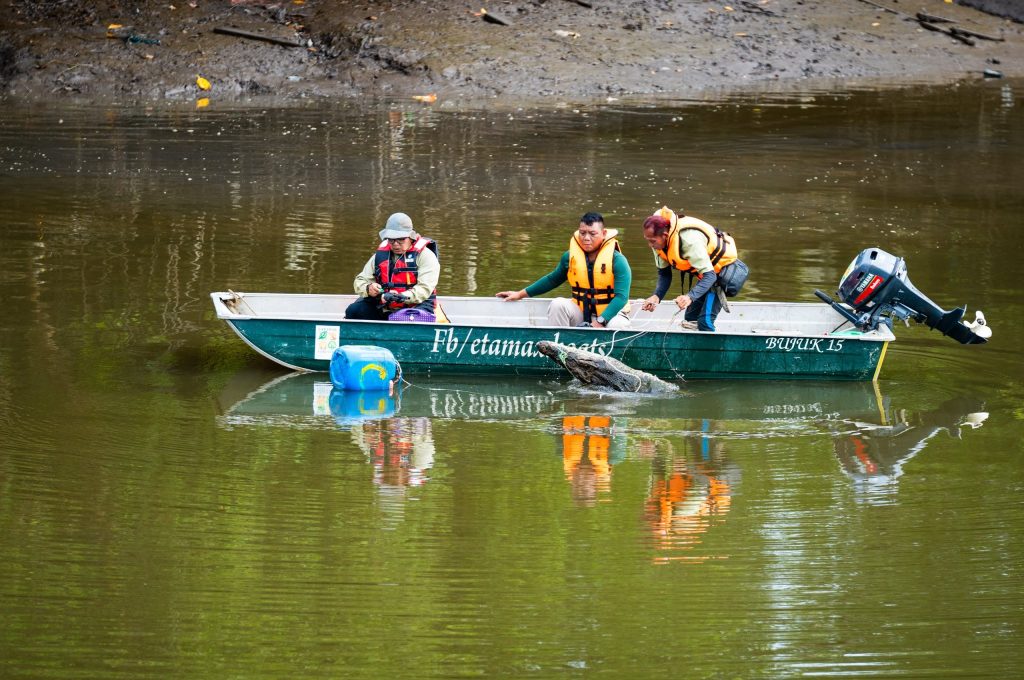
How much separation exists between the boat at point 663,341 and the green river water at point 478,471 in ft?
0.48

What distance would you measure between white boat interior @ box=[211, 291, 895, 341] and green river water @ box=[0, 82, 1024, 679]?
18.7 inches

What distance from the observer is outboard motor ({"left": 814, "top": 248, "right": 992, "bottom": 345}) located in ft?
33.5

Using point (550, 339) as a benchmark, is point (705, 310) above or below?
above

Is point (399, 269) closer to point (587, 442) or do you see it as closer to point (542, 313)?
point (542, 313)

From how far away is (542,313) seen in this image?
456 inches

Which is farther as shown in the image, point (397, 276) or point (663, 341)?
point (397, 276)

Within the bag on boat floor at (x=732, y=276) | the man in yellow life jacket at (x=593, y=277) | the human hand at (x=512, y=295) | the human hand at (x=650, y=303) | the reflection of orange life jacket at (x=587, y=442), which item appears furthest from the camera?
the human hand at (x=512, y=295)

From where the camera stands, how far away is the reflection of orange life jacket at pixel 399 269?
1051cm

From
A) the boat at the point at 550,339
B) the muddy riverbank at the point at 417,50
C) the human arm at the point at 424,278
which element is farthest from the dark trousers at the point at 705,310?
the muddy riverbank at the point at 417,50

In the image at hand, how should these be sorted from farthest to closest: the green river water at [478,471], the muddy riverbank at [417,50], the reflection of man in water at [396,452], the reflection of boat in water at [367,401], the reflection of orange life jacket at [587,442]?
1. the muddy riverbank at [417,50]
2. the reflection of boat in water at [367,401]
3. the reflection of orange life jacket at [587,442]
4. the reflection of man in water at [396,452]
5. the green river water at [478,471]

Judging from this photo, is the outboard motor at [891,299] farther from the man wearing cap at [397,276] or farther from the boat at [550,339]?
the man wearing cap at [397,276]

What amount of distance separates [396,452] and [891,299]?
3.50 m

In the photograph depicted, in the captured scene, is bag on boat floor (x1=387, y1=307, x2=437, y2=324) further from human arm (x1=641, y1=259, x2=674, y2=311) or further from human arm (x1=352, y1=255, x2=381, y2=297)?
human arm (x1=641, y1=259, x2=674, y2=311)

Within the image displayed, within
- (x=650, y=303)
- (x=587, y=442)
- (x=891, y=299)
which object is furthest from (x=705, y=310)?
(x=587, y=442)
